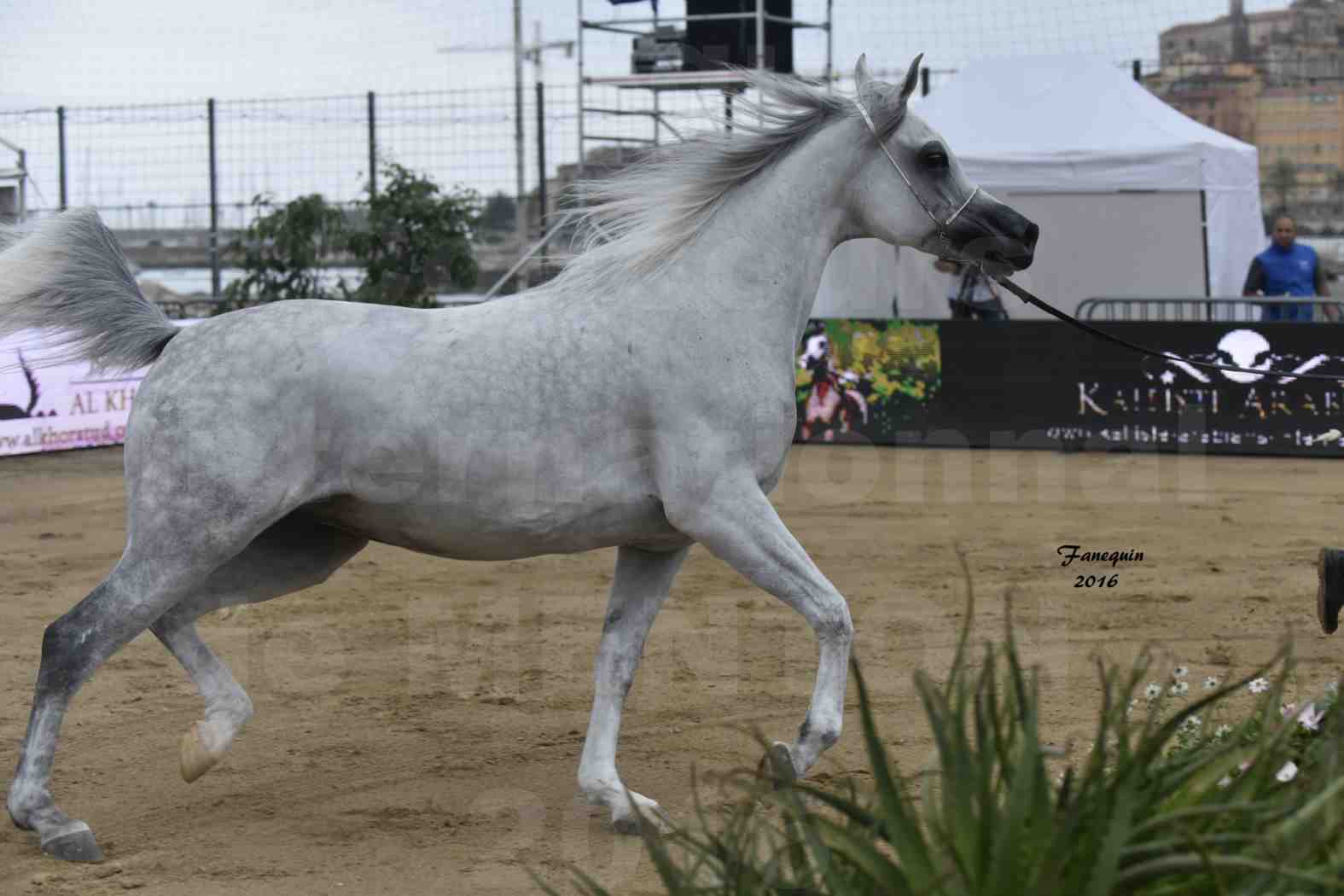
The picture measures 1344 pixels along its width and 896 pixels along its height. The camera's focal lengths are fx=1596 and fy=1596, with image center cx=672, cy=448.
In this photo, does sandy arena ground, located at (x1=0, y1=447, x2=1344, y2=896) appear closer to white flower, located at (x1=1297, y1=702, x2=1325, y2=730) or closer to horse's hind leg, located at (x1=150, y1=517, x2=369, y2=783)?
horse's hind leg, located at (x1=150, y1=517, x2=369, y2=783)

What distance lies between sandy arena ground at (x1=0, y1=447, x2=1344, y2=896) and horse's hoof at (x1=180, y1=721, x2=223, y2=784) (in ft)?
0.50

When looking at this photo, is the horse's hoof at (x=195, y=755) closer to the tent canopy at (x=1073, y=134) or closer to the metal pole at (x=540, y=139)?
the metal pole at (x=540, y=139)

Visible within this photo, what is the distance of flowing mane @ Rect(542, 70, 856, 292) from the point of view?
444 cm

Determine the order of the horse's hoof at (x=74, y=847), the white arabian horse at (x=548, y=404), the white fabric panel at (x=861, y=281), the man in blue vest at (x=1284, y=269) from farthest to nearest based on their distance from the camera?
the white fabric panel at (x=861, y=281), the man in blue vest at (x=1284, y=269), the white arabian horse at (x=548, y=404), the horse's hoof at (x=74, y=847)

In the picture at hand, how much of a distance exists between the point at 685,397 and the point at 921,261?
11.8 metres

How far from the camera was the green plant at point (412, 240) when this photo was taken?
15133 mm

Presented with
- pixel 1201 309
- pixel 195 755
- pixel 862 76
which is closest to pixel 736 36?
pixel 1201 309

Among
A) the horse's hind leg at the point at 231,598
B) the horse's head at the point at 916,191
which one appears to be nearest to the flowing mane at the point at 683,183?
the horse's head at the point at 916,191

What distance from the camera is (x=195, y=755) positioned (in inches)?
171

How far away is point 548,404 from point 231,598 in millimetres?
1145

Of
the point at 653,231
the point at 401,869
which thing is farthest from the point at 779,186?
the point at 401,869

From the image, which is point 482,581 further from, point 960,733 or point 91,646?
point 960,733

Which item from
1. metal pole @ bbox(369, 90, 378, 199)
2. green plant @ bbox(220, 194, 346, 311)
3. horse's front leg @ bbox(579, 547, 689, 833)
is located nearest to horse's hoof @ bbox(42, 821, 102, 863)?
horse's front leg @ bbox(579, 547, 689, 833)

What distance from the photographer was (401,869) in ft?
13.0
